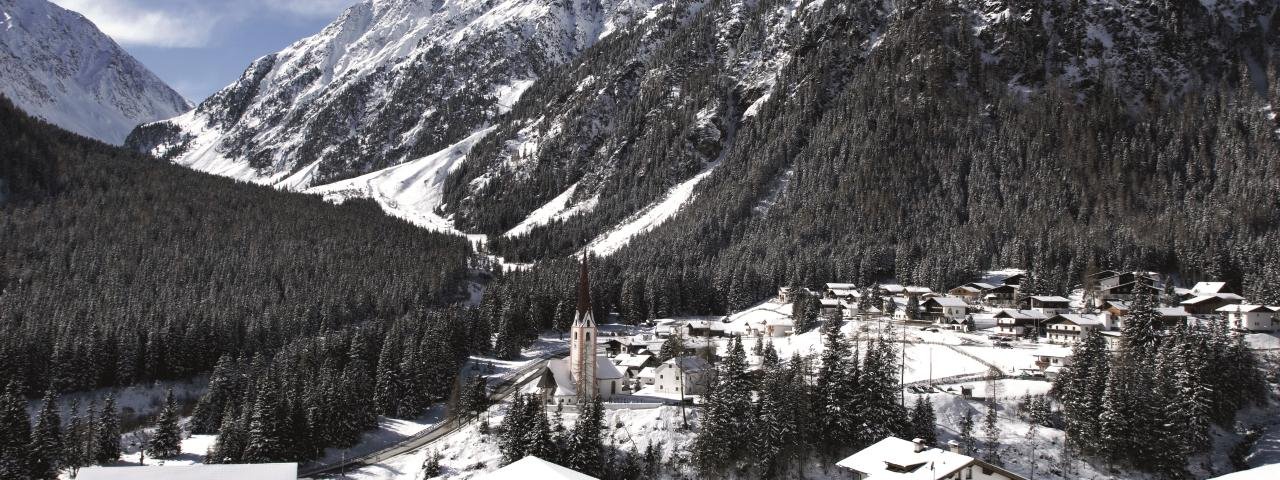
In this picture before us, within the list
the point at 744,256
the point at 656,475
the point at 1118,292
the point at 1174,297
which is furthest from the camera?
the point at 744,256

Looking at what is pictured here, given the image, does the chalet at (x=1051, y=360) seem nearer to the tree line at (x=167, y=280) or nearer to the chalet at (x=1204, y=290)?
the chalet at (x=1204, y=290)

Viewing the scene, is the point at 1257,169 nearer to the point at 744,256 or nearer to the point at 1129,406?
the point at 744,256

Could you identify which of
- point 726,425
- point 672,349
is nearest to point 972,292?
point 672,349

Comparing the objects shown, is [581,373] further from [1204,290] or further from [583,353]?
[1204,290]

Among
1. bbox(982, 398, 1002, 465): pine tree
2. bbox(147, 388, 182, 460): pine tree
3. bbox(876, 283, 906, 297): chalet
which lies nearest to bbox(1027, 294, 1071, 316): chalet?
bbox(876, 283, 906, 297): chalet

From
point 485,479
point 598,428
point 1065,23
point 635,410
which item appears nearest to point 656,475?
point 598,428

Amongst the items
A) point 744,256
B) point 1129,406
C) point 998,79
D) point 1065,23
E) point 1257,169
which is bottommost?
point 1129,406

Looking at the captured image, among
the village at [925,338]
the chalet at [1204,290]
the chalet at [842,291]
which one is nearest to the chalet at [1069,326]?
the village at [925,338]
